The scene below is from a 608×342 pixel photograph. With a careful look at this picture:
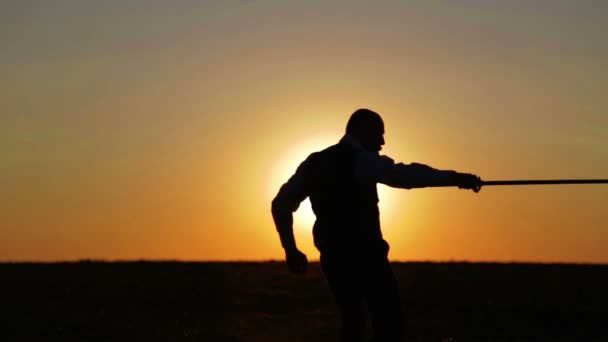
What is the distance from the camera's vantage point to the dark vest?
33.8 feet

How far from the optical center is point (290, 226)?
11.1 metres

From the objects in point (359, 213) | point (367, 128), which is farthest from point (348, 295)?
point (367, 128)

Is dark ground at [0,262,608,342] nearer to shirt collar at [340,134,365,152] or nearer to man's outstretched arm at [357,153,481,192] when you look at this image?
shirt collar at [340,134,365,152]

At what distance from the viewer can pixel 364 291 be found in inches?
406

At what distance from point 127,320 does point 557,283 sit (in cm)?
951

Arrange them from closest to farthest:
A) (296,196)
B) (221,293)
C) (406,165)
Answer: (406,165)
(296,196)
(221,293)

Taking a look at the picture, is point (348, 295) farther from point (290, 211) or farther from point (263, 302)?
point (263, 302)

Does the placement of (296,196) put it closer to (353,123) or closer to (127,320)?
(353,123)

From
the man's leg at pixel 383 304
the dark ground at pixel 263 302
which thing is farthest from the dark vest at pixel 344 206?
Answer: the dark ground at pixel 263 302

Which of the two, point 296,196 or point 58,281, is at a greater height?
point 296,196

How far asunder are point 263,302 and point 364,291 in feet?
38.2

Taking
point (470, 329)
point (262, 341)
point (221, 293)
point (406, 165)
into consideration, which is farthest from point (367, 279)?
point (221, 293)

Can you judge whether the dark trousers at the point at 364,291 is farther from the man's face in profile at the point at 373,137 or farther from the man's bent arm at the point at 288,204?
the man's face in profile at the point at 373,137

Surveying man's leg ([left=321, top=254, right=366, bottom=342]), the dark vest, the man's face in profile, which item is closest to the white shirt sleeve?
the dark vest
